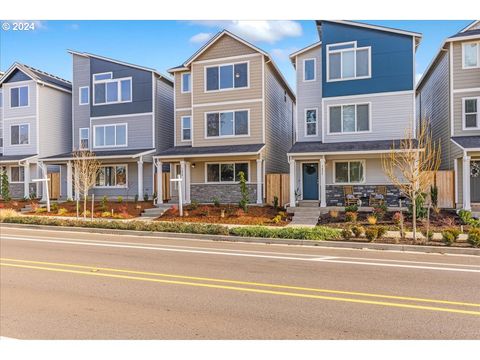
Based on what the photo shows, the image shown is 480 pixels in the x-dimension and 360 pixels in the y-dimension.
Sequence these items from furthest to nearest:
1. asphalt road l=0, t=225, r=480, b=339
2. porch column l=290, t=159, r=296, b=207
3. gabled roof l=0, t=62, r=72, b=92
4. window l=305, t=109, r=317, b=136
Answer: gabled roof l=0, t=62, r=72, b=92, window l=305, t=109, r=317, b=136, porch column l=290, t=159, r=296, b=207, asphalt road l=0, t=225, r=480, b=339

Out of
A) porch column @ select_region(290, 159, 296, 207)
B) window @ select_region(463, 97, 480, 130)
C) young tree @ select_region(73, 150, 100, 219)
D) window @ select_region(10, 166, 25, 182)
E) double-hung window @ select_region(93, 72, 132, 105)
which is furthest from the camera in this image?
window @ select_region(10, 166, 25, 182)

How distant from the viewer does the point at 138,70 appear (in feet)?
82.3

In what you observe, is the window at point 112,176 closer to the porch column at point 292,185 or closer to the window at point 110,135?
the window at point 110,135

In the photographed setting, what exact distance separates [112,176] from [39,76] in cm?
992

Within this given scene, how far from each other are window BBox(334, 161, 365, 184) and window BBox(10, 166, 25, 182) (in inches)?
892

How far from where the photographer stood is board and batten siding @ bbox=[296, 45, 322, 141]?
2119 centimetres

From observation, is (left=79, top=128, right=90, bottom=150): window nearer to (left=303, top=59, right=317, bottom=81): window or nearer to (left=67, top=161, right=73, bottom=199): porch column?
(left=67, top=161, right=73, bottom=199): porch column

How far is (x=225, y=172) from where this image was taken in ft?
73.1

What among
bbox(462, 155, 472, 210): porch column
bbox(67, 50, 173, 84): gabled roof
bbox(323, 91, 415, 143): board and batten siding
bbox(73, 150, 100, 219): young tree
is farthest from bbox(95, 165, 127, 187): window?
bbox(462, 155, 472, 210): porch column

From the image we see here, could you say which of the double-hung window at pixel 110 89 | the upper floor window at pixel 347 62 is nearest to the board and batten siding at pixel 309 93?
the upper floor window at pixel 347 62

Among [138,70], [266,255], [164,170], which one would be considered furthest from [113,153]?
[266,255]

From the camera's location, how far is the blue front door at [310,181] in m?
20.9

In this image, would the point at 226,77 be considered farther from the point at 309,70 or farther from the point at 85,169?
the point at 85,169

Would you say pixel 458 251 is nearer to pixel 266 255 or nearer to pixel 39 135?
pixel 266 255
